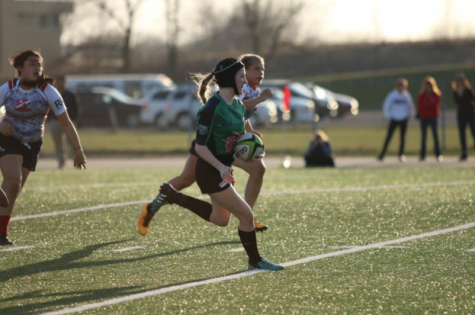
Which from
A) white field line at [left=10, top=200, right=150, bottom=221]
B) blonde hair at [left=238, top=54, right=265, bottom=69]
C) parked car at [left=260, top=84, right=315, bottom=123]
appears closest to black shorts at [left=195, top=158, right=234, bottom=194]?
blonde hair at [left=238, top=54, right=265, bottom=69]

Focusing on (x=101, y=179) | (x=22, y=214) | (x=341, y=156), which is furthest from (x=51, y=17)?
(x=22, y=214)

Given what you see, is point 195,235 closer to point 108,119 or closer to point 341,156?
point 341,156

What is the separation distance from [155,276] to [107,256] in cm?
116

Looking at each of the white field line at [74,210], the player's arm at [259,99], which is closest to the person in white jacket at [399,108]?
the white field line at [74,210]

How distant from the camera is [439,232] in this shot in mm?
9258

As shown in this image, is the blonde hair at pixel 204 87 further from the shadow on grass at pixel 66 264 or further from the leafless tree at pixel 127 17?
the leafless tree at pixel 127 17

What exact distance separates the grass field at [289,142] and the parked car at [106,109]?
3.66 meters

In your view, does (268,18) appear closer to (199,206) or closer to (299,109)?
(299,109)

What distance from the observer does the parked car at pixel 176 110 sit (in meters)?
37.5

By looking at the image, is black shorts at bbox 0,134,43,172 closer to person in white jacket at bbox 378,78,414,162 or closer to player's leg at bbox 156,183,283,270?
player's leg at bbox 156,183,283,270

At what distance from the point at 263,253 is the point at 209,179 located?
1.26 m

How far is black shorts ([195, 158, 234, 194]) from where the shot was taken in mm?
7242

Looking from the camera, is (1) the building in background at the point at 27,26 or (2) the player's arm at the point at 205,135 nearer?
(2) the player's arm at the point at 205,135

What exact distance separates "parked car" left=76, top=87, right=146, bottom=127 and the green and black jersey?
113 ft
